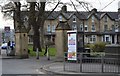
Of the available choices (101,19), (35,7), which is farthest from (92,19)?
(35,7)

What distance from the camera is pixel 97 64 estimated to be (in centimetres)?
1750

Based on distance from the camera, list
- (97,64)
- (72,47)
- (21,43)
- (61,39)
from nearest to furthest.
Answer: (97,64), (72,47), (61,39), (21,43)

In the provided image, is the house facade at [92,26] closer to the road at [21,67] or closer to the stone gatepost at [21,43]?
the stone gatepost at [21,43]

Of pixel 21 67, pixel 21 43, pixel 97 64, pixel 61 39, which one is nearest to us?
pixel 97 64

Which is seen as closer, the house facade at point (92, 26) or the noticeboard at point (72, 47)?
the noticeboard at point (72, 47)

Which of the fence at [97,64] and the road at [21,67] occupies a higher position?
the fence at [97,64]

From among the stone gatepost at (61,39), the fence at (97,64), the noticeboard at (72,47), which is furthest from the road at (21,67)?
the stone gatepost at (61,39)

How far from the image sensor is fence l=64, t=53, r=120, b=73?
55.3 feet

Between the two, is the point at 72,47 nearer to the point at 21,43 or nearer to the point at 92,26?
the point at 21,43

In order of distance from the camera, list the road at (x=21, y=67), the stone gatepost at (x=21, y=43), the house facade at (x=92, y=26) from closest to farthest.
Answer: the road at (x=21, y=67)
the stone gatepost at (x=21, y=43)
the house facade at (x=92, y=26)

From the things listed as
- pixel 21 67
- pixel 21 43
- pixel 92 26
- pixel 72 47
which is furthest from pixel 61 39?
pixel 92 26

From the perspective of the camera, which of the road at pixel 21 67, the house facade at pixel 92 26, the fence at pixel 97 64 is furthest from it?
the house facade at pixel 92 26

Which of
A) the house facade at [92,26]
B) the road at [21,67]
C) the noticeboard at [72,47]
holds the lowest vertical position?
the road at [21,67]

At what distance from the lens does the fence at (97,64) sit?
16844 millimetres
